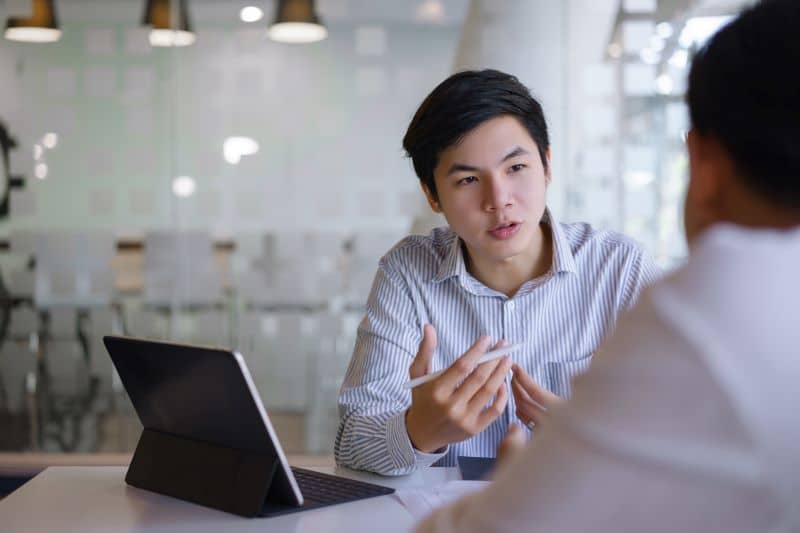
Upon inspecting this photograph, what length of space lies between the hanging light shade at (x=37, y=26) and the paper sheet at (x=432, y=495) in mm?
3770

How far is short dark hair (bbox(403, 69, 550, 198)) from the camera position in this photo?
1875 millimetres

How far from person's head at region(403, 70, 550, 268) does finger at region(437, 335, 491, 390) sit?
21.2 inches

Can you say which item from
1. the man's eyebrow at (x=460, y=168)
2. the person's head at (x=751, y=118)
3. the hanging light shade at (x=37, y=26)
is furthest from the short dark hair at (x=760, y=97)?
the hanging light shade at (x=37, y=26)

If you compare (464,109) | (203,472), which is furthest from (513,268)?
(203,472)

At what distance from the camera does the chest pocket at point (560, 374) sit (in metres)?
1.89

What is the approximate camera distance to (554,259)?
197 centimetres

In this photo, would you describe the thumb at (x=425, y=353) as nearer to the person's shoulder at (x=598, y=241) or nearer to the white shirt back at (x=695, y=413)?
the person's shoulder at (x=598, y=241)

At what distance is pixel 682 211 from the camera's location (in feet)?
2.63

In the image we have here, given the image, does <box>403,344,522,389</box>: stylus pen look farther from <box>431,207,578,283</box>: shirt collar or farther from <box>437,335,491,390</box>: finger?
<box>431,207,578,283</box>: shirt collar

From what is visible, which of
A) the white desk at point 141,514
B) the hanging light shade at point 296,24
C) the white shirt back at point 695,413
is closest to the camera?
the white shirt back at point 695,413

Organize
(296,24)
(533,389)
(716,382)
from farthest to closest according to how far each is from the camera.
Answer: (296,24) < (533,389) < (716,382)

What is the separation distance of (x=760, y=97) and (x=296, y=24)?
13.4ft

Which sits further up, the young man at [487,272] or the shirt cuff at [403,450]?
the young man at [487,272]

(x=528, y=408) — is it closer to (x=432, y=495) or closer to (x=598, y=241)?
(x=432, y=495)
